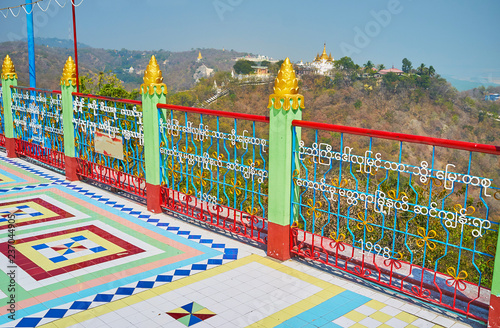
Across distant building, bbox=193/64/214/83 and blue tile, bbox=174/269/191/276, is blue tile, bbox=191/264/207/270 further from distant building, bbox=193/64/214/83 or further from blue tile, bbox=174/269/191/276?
distant building, bbox=193/64/214/83

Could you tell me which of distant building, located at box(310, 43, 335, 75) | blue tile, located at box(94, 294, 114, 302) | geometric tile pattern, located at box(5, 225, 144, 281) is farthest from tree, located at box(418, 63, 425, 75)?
blue tile, located at box(94, 294, 114, 302)

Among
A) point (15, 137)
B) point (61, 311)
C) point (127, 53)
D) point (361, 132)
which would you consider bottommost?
point (61, 311)

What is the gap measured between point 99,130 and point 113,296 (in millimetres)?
3743

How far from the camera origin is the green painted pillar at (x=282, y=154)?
14.2 ft

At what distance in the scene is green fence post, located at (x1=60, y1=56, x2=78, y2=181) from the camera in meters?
7.33

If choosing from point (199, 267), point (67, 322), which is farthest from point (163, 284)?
point (67, 322)

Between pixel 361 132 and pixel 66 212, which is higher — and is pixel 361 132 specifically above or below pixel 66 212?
above

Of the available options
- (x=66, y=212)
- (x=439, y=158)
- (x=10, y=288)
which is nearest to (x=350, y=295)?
(x=10, y=288)

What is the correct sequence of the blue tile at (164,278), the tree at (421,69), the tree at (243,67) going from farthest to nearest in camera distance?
the tree at (243,67), the tree at (421,69), the blue tile at (164,278)

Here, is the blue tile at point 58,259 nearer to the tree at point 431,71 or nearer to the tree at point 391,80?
the tree at point 391,80

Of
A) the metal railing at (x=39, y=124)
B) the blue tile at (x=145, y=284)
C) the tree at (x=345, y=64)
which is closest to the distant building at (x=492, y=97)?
the tree at (x=345, y=64)

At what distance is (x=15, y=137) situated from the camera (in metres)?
9.51

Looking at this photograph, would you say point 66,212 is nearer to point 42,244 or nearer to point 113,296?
point 42,244

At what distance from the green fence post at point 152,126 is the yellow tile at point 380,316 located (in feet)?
11.0
